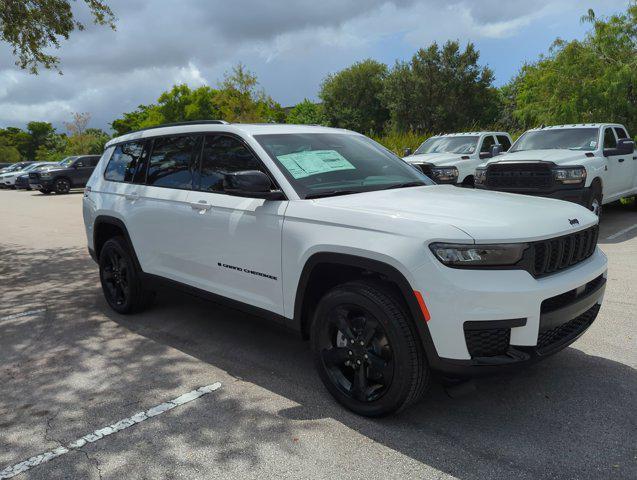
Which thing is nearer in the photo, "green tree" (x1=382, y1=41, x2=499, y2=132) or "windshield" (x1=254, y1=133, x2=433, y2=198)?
"windshield" (x1=254, y1=133, x2=433, y2=198)

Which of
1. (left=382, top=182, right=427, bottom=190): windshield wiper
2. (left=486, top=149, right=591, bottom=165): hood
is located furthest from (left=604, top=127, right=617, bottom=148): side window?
(left=382, top=182, right=427, bottom=190): windshield wiper

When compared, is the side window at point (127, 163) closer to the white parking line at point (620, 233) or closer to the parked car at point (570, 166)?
the parked car at point (570, 166)

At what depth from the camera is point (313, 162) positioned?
3996mm

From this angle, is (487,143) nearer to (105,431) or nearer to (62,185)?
(105,431)

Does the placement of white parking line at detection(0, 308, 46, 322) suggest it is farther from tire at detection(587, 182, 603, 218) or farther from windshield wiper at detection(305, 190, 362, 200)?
tire at detection(587, 182, 603, 218)

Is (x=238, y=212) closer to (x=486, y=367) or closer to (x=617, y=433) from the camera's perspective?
(x=486, y=367)

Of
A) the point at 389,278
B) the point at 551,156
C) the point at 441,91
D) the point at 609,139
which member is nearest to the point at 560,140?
the point at 609,139

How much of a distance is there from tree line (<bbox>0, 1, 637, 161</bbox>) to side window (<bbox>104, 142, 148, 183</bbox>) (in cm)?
1317

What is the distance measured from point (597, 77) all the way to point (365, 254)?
1654cm

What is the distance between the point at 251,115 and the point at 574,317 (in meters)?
35.8

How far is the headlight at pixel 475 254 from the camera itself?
2820 millimetres

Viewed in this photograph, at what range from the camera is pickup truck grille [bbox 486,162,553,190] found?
8.99 metres

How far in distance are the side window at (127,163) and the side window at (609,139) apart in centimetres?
849

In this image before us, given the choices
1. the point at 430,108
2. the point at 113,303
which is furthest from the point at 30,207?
the point at 430,108
